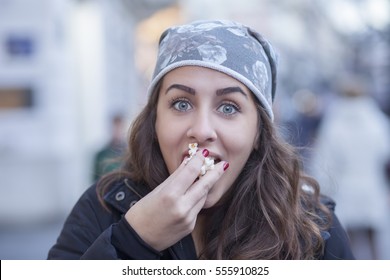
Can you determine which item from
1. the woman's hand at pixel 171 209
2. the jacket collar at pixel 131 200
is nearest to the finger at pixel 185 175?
the woman's hand at pixel 171 209

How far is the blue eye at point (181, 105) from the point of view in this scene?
1888 mm

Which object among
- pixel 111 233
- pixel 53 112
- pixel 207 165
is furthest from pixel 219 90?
pixel 53 112

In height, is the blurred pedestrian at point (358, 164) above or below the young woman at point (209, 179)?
below

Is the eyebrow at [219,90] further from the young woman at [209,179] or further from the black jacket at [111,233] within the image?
the black jacket at [111,233]

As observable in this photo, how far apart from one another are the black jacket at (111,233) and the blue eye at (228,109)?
0.39 m

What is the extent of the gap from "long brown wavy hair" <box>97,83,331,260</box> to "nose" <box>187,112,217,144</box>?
0.72 feet

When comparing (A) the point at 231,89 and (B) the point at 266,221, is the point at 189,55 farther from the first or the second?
(B) the point at 266,221

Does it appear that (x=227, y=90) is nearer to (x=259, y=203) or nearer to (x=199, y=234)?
(x=259, y=203)

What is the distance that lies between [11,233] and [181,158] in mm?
6704

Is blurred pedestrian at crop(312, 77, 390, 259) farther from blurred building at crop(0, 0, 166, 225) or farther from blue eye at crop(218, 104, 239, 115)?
blue eye at crop(218, 104, 239, 115)

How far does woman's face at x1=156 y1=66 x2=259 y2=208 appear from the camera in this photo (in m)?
1.85
